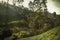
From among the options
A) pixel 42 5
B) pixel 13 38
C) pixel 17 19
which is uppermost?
pixel 42 5

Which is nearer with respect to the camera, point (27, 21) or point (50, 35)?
point (50, 35)

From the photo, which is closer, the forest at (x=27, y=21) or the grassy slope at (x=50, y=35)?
the grassy slope at (x=50, y=35)

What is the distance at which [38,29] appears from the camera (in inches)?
372

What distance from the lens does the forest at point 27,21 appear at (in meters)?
9.40

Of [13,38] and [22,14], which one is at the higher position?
[22,14]

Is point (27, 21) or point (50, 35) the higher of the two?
point (27, 21)

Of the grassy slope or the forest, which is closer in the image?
the grassy slope

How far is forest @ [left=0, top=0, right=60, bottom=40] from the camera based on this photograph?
370 inches

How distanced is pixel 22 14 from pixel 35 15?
2.35ft

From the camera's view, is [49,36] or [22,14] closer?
[49,36]

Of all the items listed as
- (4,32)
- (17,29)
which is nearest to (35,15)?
Answer: (17,29)

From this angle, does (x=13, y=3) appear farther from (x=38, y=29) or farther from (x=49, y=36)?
(x=49, y=36)

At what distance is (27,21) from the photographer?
9.70m

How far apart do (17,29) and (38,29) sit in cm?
114
